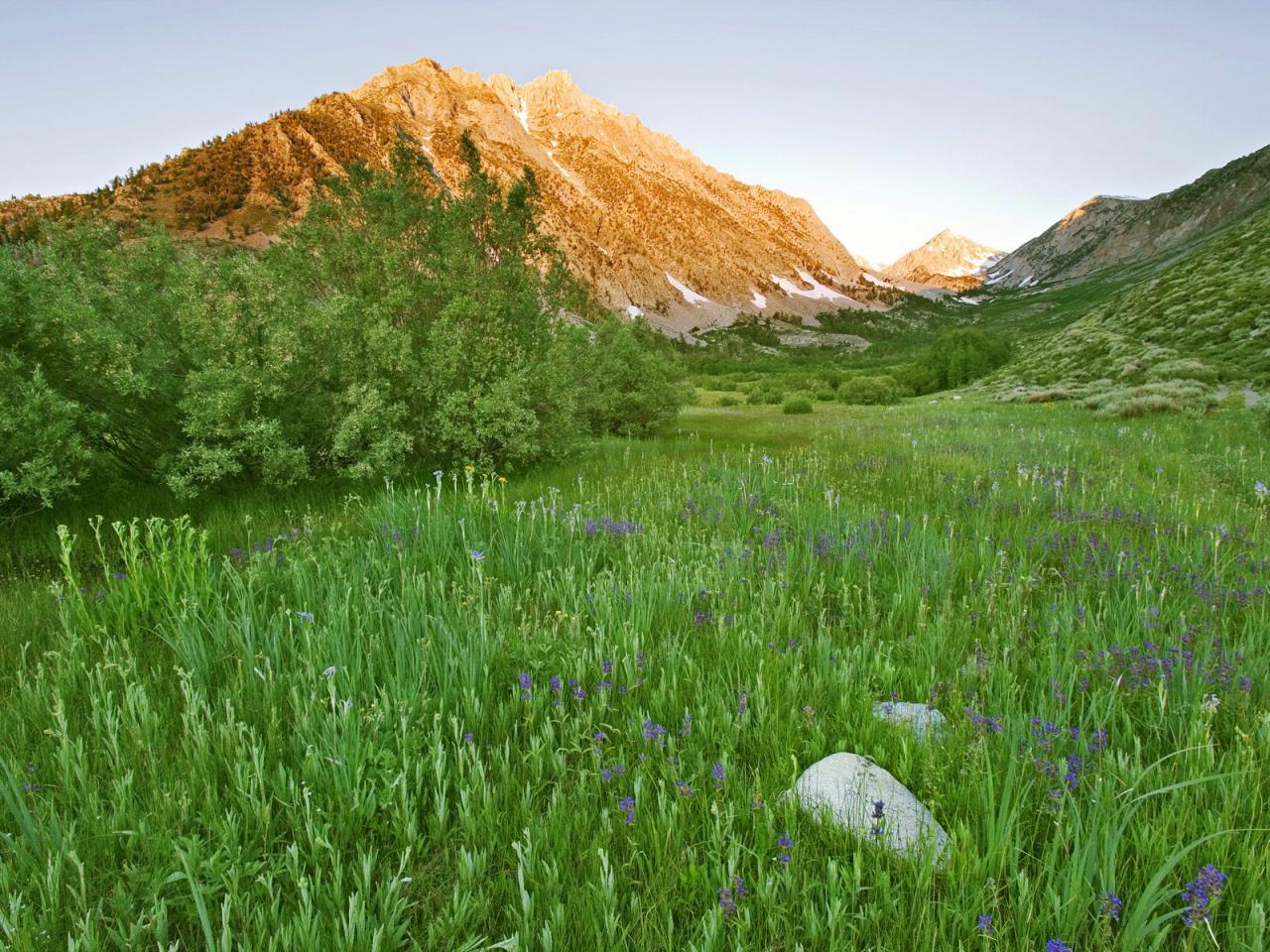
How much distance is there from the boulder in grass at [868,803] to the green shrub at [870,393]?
3730cm

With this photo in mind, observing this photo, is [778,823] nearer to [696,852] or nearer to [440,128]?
[696,852]

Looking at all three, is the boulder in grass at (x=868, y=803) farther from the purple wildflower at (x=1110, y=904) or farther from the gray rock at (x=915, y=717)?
the purple wildflower at (x=1110, y=904)

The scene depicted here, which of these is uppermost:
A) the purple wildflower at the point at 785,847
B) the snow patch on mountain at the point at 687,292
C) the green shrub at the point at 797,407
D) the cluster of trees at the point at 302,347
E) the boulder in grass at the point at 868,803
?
the snow patch on mountain at the point at 687,292

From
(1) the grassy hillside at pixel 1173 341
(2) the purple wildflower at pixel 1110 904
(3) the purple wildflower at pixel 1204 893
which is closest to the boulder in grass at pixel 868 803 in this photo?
(2) the purple wildflower at pixel 1110 904

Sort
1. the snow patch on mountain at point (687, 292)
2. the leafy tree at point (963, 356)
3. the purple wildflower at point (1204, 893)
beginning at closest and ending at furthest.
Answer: the purple wildflower at point (1204, 893) < the leafy tree at point (963, 356) < the snow patch on mountain at point (687, 292)

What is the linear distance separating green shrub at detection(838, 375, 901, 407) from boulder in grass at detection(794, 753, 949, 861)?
37.3 meters

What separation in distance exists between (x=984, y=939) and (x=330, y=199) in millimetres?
12596

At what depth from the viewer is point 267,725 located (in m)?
2.47

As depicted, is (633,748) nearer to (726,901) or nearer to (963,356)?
(726,901)

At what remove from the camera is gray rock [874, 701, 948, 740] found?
7.86 ft

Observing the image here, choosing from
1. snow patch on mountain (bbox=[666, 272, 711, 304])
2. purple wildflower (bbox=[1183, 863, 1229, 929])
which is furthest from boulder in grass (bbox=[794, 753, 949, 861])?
snow patch on mountain (bbox=[666, 272, 711, 304])

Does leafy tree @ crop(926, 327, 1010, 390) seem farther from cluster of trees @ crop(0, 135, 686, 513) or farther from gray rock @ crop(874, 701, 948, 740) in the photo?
gray rock @ crop(874, 701, 948, 740)

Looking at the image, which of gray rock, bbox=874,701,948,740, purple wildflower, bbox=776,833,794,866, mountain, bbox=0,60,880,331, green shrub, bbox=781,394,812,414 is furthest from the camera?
mountain, bbox=0,60,880,331

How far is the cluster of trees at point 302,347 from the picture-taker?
18.7 ft
